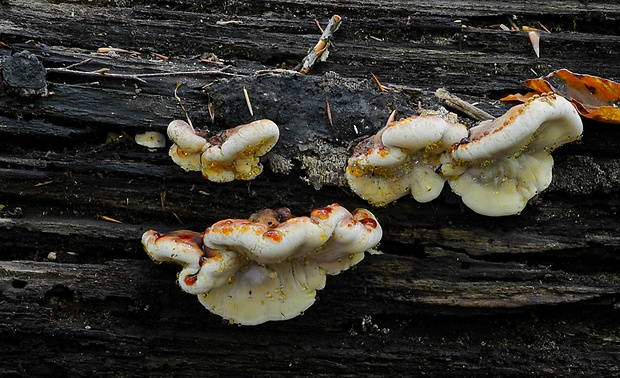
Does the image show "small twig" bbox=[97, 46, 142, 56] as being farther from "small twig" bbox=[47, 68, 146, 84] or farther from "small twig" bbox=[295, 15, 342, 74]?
"small twig" bbox=[295, 15, 342, 74]

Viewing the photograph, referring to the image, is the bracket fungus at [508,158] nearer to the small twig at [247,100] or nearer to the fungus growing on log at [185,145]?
the small twig at [247,100]

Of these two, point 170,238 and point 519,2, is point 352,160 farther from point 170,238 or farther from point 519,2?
point 519,2

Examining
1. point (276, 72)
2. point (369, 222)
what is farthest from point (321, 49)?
point (369, 222)

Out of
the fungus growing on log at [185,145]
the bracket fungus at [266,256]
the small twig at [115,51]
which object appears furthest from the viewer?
the small twig at [115,51]

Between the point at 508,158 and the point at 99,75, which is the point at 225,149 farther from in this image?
the point at 508,158

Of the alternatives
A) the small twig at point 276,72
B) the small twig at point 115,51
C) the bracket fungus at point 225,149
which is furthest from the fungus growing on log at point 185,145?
the small twig at point 115,51

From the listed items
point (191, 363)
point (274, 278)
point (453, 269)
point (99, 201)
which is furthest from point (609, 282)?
point (99, 201)
